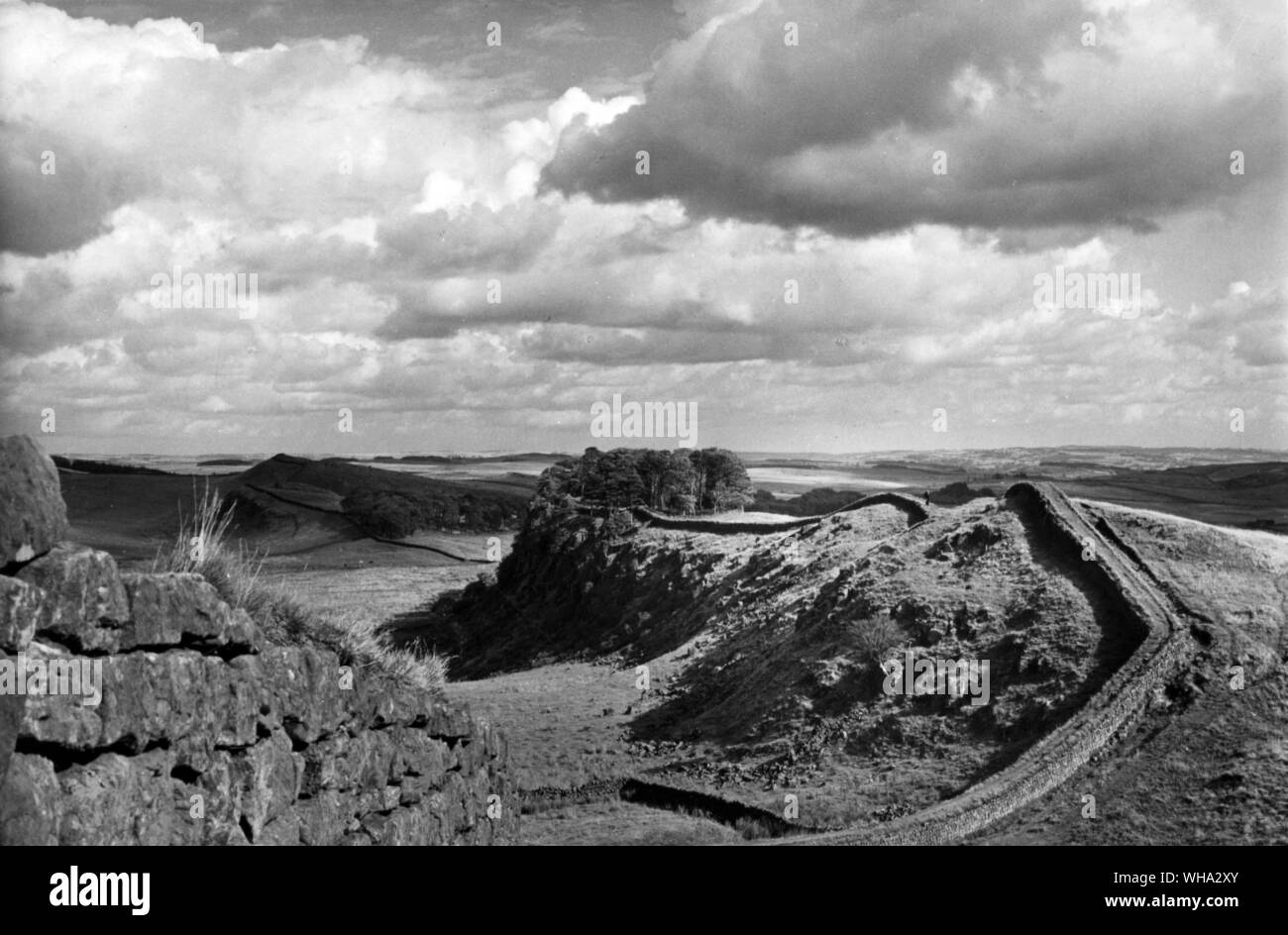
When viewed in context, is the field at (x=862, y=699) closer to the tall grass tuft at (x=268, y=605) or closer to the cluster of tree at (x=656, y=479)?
the tall grass tuft at (x=268, y=605)

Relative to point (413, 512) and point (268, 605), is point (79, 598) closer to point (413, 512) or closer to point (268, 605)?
point (268, 605)

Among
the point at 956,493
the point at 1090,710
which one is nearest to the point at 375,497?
the point at 956,493

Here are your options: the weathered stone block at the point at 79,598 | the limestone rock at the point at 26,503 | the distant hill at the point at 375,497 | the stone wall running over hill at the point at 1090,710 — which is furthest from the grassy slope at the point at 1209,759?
the distant hill at the point at 375,497

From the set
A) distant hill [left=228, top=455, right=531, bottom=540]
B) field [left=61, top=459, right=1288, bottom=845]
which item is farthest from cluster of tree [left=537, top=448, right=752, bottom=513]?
field [left=61, top=459, right=1288, bottom=845]

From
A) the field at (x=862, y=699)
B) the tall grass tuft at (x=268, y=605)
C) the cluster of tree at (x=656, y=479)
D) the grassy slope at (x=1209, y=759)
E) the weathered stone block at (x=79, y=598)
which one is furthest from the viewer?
the cluster of tree at (x=656, y=479)

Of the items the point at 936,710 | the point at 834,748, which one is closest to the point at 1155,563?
the point at 936,710

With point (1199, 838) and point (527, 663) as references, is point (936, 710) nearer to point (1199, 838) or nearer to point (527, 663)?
point (1199, 838)

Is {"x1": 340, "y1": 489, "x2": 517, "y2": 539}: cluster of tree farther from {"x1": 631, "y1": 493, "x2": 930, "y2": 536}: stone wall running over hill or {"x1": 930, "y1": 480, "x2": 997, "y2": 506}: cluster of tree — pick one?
{"x1": 930, "y1": 480, "x2": 997, "y2": 506}: cluster of tree
